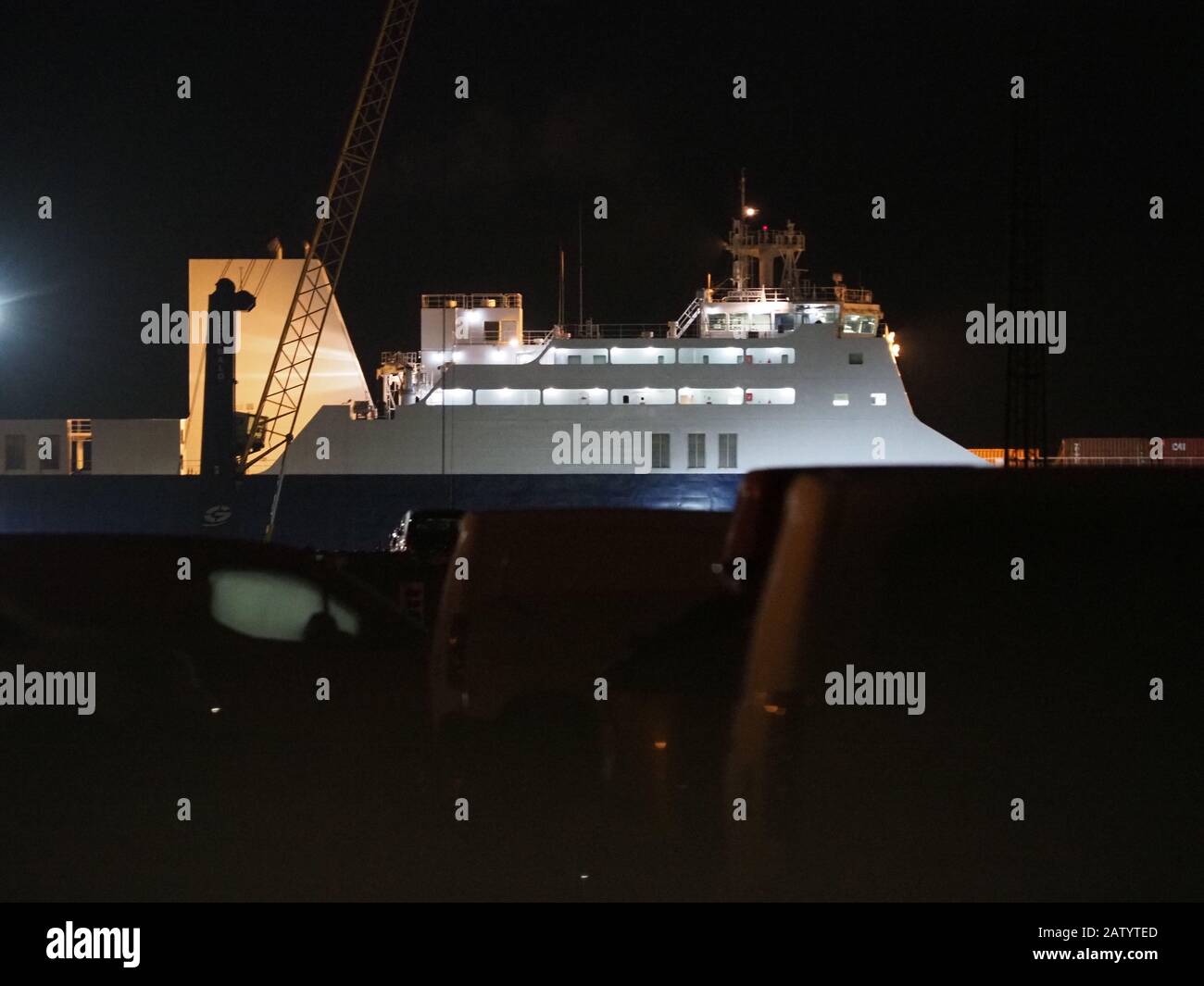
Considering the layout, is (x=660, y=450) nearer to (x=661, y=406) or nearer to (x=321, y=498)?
(x=661, y=406)

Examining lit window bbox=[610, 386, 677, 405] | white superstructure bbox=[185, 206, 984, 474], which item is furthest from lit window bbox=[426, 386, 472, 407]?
lit window bbox=[610, 386, 677, 405]

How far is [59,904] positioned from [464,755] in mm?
1483

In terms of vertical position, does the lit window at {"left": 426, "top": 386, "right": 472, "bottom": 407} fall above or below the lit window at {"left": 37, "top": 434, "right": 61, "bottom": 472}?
above

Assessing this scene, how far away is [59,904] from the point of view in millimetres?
3822

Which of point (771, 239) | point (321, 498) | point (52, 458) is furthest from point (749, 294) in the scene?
point (52, 458)

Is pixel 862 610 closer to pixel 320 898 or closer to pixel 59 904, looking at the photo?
pixel 320 898

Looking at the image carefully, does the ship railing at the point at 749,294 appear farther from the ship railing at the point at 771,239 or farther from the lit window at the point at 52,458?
the lit window at the point at 52,458
